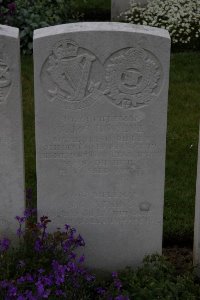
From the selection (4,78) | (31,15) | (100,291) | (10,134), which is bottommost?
(100,291)

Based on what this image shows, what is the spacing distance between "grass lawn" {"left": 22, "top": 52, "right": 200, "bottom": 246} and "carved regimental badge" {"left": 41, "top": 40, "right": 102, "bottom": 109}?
1.77m

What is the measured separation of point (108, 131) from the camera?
490cm

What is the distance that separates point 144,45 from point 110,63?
27cm

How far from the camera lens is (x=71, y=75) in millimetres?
4754

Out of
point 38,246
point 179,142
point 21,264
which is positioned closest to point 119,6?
point 179,142

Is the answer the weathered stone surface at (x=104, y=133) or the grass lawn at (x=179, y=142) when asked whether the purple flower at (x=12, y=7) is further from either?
the weathered stone surface at (x=104, y=133)

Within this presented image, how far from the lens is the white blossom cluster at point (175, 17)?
10.9m

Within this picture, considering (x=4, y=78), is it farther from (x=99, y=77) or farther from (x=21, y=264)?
(x=21, y=264)

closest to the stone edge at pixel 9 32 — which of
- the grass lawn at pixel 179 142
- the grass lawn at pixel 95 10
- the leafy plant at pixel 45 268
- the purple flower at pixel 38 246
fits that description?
the leafy plant at pixel 45 268

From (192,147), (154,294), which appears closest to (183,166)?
(192,147)

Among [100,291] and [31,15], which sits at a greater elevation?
[31,15]

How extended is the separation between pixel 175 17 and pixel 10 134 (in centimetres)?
663

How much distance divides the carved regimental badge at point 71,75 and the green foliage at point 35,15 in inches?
230

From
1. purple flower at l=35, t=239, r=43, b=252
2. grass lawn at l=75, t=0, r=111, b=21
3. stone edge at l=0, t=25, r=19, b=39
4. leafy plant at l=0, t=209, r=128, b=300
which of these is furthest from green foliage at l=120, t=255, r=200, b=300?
grass lawn at l=75, t=0, r=111, b=21
